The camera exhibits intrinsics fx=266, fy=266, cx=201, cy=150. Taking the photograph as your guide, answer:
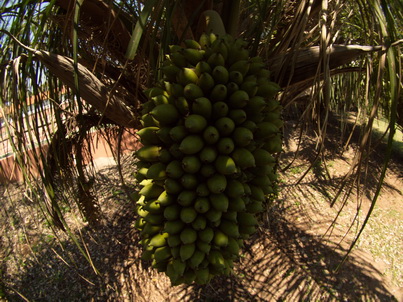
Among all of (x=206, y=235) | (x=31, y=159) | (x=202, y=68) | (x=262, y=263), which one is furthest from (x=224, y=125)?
(x=262, y=263)

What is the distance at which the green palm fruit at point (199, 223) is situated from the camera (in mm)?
1184

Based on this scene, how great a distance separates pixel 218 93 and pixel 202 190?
1.44 feet

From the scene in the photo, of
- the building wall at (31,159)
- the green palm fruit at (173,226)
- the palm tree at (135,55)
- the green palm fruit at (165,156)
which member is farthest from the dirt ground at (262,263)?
the green palm fruit at (165,156)

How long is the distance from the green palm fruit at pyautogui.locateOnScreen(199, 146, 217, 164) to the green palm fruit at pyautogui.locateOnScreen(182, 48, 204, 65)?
43 centimetres

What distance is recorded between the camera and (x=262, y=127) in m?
1.24

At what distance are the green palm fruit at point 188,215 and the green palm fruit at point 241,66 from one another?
68 centimetres

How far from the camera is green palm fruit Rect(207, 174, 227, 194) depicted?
1139mm

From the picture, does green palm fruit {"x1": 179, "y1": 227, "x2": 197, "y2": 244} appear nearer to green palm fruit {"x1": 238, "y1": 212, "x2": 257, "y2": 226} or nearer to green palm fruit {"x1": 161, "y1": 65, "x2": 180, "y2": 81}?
green palm fruit {"x1": 238, "y1": 212, "x2": 257, "y2": 226}

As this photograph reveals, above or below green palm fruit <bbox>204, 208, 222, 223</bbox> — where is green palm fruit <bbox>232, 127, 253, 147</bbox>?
above

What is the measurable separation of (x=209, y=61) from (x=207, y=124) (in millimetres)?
295

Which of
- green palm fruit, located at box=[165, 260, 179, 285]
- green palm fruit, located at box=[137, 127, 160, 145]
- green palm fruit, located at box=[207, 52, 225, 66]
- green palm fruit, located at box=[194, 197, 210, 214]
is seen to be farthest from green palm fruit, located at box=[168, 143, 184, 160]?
green palm fruit, located at box=[165, 260, 179, 285]

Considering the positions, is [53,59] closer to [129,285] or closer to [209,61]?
[209,61]

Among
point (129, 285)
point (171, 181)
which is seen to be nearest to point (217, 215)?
point (171, 181)

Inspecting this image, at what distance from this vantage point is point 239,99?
1.18 metres
